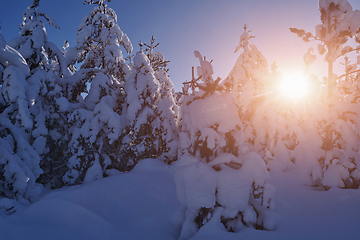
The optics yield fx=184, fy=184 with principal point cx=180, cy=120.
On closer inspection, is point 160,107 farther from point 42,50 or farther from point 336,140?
point 336,140

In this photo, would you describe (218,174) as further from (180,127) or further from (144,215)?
(180,127)

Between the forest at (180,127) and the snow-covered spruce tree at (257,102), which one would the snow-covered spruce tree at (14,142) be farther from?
the snow-covered spruce tree at (257,102)

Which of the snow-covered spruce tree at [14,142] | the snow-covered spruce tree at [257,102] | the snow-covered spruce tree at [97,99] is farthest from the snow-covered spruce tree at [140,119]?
the snow-covered spruce tree at [257,102]

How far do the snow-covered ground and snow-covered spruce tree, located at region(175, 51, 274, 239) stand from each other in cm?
36

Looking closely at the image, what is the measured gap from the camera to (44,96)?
31.9 ft

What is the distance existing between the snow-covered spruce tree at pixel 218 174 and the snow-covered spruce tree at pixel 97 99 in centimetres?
526

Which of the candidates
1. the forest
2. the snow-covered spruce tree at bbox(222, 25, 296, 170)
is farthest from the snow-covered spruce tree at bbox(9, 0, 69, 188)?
the snow-covered spruce tree at bbox(222, 25, 296, 170)

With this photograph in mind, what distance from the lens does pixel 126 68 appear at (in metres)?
12.6

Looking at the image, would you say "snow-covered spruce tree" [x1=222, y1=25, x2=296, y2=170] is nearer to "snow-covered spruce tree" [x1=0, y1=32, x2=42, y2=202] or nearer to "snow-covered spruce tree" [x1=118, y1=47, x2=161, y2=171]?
"snow-covered spruce tree" [x1=118, y1=47, x2=161, y2=171]

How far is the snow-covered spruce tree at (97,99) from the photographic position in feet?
30.1


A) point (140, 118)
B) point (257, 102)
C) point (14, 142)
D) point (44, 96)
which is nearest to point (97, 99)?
point (44, 96)

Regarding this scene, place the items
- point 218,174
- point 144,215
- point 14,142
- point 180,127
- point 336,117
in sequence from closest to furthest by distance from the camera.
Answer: point 218,174 → point 144,215 → point 14,142 → point 336,117 → point 180,127

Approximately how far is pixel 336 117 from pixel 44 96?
13.5m

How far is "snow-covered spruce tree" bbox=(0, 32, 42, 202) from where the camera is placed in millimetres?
5992
